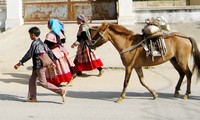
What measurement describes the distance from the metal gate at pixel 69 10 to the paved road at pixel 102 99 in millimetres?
5963

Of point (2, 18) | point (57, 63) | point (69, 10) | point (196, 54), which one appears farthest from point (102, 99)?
point (2, 18)

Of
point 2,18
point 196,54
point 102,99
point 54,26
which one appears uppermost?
point 2,18

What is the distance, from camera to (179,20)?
59.6 ft

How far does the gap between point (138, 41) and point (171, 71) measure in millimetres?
3796

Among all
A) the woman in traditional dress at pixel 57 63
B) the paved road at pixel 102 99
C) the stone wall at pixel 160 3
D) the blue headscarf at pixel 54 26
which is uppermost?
the stone wall at pixel 160 3

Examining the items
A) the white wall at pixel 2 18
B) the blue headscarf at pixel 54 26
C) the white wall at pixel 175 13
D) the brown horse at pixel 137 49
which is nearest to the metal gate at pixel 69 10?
the white wall at pixel 2 18

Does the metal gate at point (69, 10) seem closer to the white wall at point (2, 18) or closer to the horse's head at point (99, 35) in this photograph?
the white wall at point (2, 18)

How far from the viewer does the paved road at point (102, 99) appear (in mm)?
6469

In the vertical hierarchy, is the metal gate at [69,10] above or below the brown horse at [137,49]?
above

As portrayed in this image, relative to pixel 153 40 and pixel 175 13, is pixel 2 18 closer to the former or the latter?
pixel 175 13

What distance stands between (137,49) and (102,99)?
1.25m

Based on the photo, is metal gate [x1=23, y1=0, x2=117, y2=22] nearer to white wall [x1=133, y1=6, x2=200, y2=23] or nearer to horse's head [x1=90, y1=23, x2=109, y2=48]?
white wall [x1=133, y1=6, x2=200, y2=23]

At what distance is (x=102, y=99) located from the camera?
772cm

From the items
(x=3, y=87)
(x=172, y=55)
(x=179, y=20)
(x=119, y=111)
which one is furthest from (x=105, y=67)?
(x=179, y=20)
